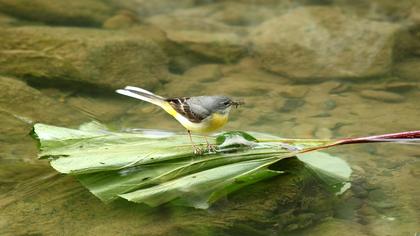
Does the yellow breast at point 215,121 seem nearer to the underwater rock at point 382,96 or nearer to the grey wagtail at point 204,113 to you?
the grey wagtail at point 204,113

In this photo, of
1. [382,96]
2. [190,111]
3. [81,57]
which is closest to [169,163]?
[190,111]

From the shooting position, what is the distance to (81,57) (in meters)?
7.41

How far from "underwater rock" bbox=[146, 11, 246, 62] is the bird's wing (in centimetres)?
262

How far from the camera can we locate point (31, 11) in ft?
29.4

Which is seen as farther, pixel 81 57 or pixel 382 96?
pixel 81 57

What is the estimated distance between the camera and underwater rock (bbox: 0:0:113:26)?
8.83 metres

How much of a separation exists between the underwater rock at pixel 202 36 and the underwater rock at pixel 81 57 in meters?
0.61

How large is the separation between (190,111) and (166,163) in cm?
52

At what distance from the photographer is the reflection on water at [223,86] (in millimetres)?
4906

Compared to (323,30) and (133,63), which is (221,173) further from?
(323,30)

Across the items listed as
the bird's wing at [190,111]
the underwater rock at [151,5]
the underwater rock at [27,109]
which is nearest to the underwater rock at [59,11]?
the underwater rock at [151,5]

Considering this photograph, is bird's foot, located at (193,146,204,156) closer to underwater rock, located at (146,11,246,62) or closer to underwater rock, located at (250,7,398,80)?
underwater rock, located at (250,7,398,80)

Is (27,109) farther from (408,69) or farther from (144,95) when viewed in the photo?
(408,69)

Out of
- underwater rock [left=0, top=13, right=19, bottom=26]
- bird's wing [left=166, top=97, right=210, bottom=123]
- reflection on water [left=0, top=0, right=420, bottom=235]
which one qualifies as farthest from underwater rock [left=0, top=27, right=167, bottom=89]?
bird's wing [left=166, top=97, right=210, bottom=123]
